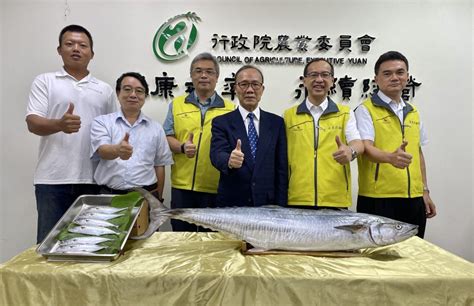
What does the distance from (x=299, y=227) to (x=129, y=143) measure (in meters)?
1.37

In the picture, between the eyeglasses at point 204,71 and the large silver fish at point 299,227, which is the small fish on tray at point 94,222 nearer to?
the large silver fish at point 299,227

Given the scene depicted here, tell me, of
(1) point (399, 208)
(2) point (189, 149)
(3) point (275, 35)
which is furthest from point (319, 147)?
(3) point (275, 35)

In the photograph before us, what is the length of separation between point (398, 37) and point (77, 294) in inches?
135

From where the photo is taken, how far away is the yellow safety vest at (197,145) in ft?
8.68

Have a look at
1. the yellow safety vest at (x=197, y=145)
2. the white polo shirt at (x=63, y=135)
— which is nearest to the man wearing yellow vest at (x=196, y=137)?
the yellow safety vest at (x=197, y=145)

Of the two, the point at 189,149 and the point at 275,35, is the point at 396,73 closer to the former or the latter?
the point at 275,35

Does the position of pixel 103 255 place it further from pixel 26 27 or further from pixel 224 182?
pixel 26 27

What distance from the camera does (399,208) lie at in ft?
8.00

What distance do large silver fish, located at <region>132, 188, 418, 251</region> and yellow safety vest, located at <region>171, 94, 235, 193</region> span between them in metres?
0.96

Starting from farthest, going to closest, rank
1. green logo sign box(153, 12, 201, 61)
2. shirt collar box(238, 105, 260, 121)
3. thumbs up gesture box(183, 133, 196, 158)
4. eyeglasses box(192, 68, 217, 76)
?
green logo sign box(153, 12, 201, 61) < eyeglasses box(192, 68, 217, 76) < thumbs up gesture box(183, 133, 196, 158) < shirt collar box(238, 105, 260, 121)

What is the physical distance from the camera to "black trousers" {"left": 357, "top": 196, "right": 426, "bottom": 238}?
2.42 m

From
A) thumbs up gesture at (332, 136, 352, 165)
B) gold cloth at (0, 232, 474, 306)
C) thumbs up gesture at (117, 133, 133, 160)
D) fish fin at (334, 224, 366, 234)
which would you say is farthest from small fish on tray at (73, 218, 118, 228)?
thumbs up gesture at (332, 136, 352, 165)

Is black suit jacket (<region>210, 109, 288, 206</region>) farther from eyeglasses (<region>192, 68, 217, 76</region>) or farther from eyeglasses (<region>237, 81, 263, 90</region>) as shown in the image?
eyeglasses (<region>192, 68, 217, 76</region>)

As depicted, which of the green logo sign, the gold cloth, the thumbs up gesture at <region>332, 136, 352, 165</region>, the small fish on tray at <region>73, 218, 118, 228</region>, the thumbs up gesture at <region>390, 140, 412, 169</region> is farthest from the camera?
the green logo sign
